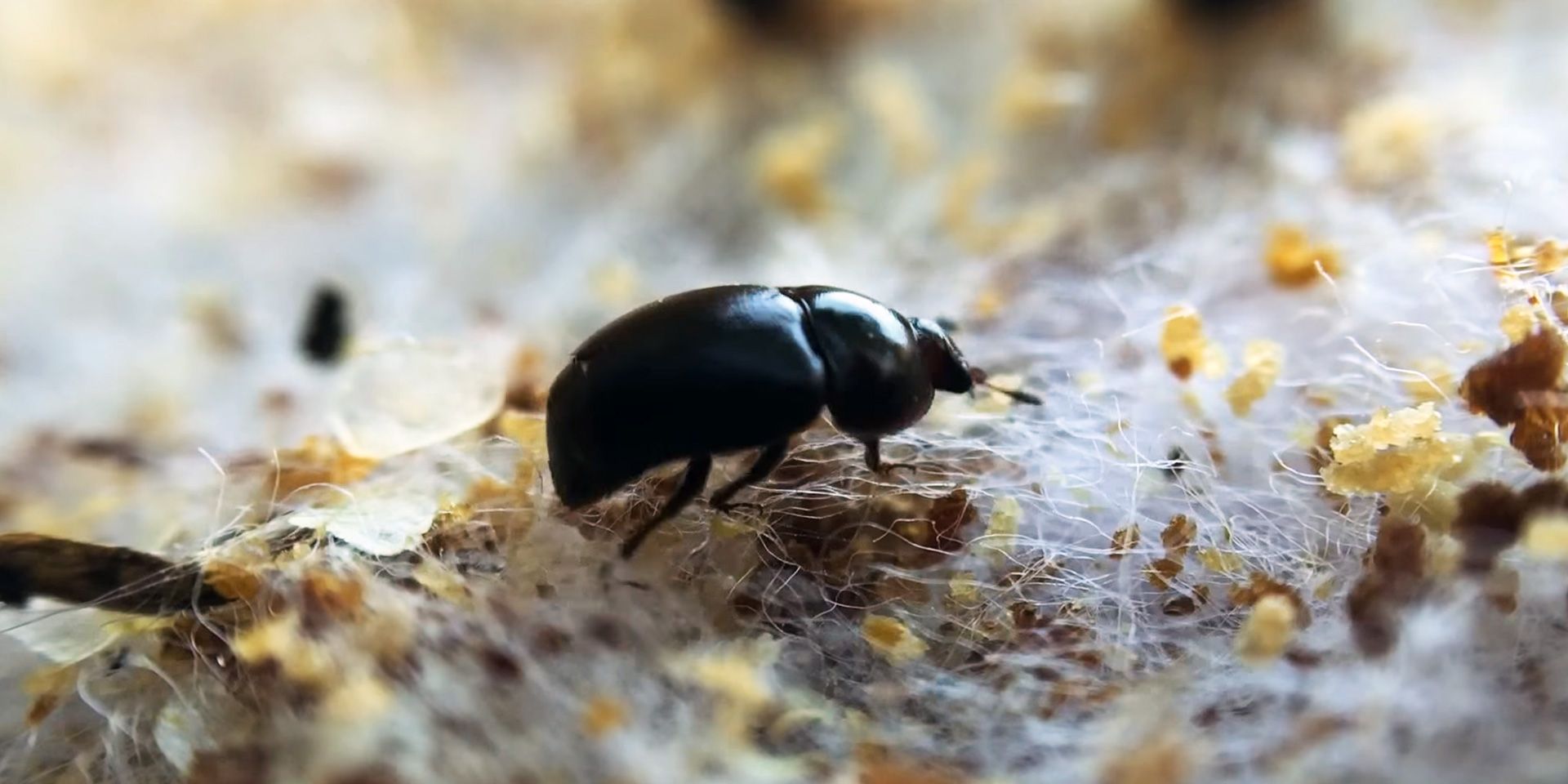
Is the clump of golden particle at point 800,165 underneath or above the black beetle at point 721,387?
above

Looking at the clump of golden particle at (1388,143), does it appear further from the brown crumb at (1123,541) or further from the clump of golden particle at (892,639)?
the clump of golden particle at (892,639)

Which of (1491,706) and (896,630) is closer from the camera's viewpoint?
(1491,706)

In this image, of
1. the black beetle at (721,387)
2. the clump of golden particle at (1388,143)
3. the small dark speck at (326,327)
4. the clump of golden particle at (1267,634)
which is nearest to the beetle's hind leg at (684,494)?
the black beetle at (721,387)

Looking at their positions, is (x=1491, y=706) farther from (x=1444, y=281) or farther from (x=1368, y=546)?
(x=1444, y=281)

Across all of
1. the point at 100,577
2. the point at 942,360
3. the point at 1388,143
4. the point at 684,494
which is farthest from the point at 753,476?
the point at 1388,143

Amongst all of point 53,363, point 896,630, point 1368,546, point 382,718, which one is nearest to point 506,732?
point 382,718
